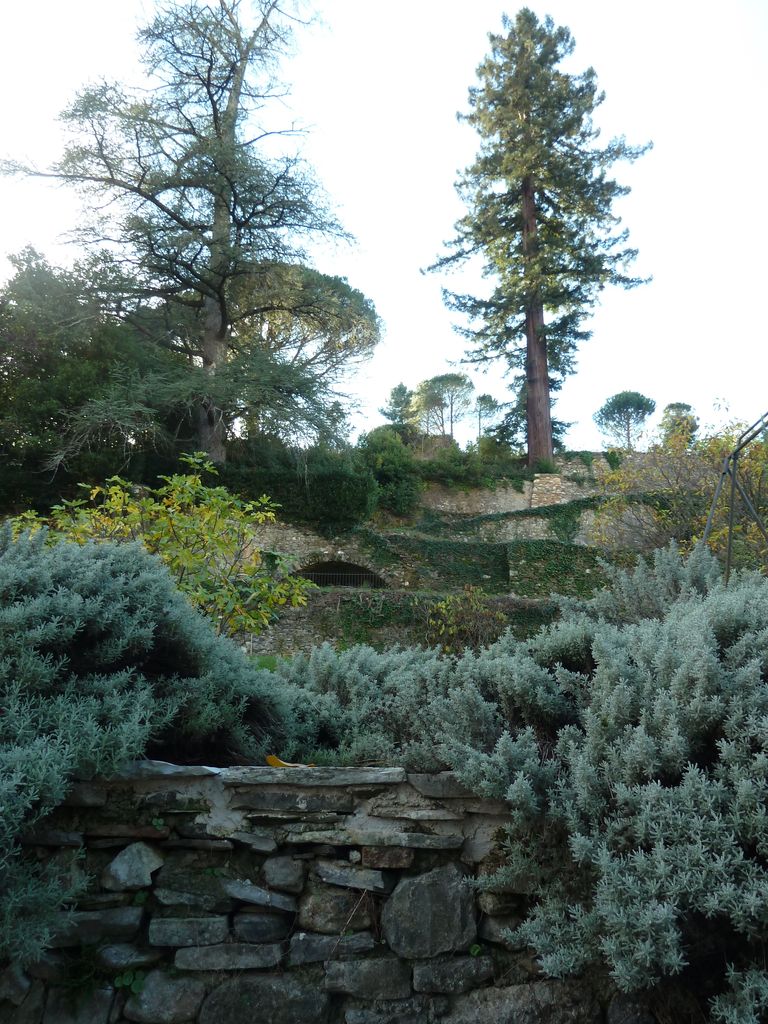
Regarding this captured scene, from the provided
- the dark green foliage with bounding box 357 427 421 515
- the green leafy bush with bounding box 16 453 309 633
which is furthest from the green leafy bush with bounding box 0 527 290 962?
the dark green foliage with bounding box 357 427 421 515

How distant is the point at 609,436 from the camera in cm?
4106

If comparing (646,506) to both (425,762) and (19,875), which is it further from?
(19,875)

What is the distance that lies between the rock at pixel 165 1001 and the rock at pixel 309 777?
587 millimetres

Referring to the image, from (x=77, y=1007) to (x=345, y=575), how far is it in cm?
1406

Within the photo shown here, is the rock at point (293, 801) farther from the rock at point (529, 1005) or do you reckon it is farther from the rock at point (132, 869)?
the rock at point (529, 1005)

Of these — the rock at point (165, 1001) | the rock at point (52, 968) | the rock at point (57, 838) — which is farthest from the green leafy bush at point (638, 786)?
the rock at point (52, 968)

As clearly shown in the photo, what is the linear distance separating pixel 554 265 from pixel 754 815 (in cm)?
2175

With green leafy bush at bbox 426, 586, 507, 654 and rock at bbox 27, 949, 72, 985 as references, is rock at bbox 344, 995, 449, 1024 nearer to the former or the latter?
rock at bbox 27, 949, 72, 985

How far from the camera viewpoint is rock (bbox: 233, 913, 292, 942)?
87.5 inches

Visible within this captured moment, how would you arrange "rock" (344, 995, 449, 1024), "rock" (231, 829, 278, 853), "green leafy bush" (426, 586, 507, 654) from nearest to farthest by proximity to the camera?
1. "rock" (344, 995, 449, 1024)
2. "rock" (231, 829, 278, 853)
3. "green leafy bush" (426, 586, 507, 654)

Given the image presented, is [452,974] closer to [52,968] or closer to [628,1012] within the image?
[628,1012]

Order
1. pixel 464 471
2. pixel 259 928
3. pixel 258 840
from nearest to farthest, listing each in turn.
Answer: pixel 259 928, pixel 258 840, pixel 464 471

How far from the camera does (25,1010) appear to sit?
7.00 ft

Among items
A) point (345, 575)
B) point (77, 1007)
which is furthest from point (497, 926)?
point (345, 575)
